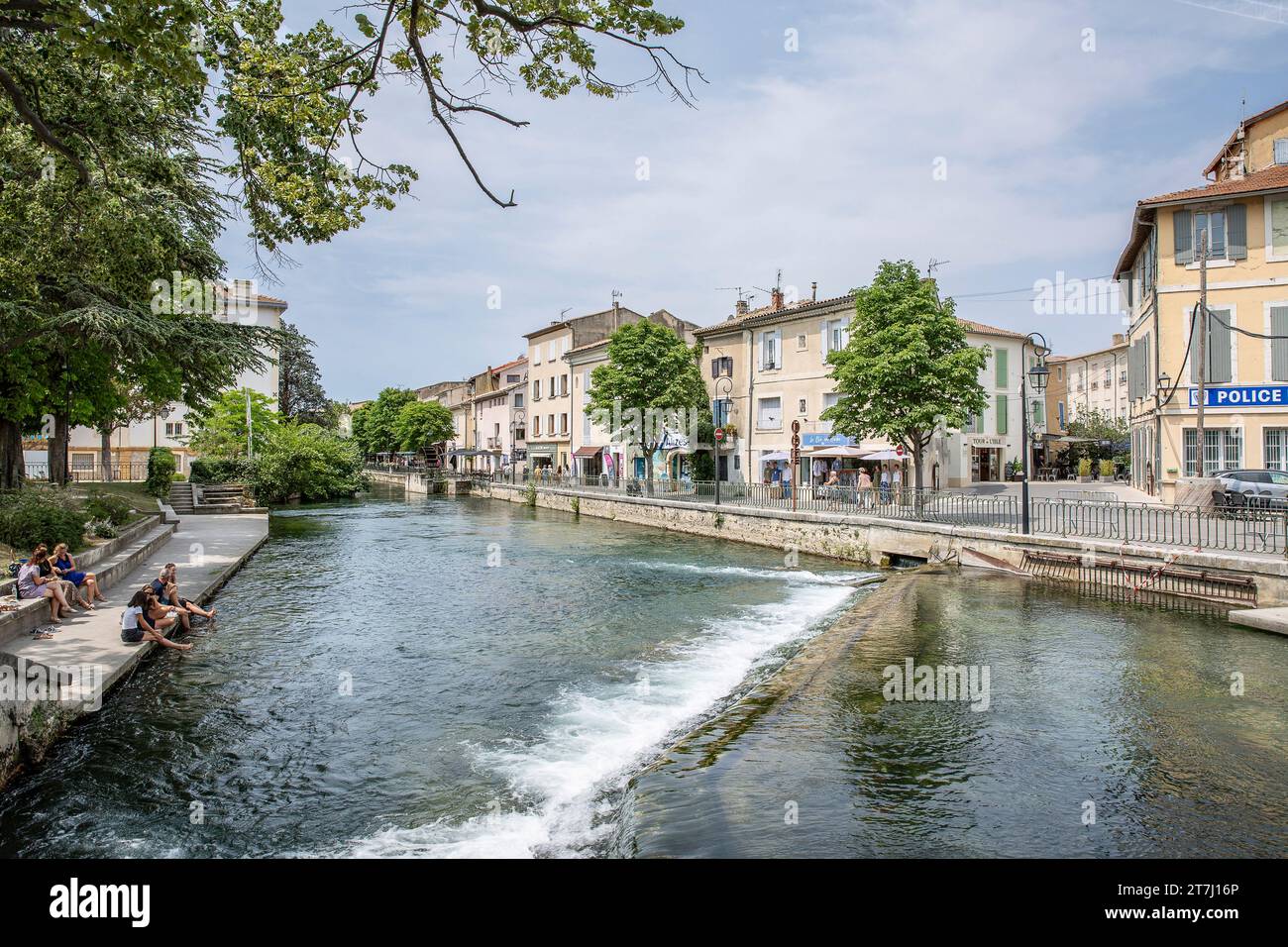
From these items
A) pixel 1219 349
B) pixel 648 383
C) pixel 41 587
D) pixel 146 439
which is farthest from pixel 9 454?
pixel 146 439

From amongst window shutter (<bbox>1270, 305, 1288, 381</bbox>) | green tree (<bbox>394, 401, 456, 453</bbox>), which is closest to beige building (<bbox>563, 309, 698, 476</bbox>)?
window shutter (<bbox>1270, 305, 1288, 381</bbox>)

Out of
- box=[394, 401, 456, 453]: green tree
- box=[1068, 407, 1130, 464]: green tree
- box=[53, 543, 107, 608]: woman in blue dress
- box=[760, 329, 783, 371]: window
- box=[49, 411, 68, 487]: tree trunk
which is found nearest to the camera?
box=[53, 543, 107, 608]: woman in blue dress

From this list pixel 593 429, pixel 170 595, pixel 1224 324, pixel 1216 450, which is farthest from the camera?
pixel 593 429

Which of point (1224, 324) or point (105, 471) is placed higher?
point (1224, 324)

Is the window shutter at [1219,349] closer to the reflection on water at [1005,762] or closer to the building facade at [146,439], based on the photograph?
the reflection on water at [1005,762]

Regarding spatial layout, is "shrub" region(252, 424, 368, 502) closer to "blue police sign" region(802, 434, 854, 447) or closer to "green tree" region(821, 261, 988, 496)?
"blue police sign" region(802, 434, 854, 447)

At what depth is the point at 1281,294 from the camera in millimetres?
23734

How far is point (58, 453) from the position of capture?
27.2 meters

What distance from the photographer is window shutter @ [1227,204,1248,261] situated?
24.1 metres

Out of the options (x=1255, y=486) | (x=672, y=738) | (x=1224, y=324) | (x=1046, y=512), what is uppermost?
(x=1224, y=324)

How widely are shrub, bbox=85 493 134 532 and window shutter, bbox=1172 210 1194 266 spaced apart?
31.9 metres

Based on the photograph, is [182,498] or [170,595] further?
[182,498]

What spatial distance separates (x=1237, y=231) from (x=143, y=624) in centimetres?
3001

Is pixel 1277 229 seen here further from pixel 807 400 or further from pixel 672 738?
pixel 672 738
